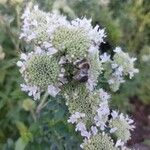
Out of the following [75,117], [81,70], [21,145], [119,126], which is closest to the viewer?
[81,70]

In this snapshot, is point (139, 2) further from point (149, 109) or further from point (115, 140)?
point (115, 140)

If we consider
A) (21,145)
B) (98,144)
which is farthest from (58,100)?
(21,145)

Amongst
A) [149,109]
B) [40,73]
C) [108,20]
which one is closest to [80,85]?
[40,73]

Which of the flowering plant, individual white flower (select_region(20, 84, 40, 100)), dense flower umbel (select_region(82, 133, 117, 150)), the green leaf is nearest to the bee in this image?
the flowering plant

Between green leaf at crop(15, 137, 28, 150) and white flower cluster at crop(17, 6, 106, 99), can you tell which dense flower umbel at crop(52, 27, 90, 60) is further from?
green leaf at crop(15, 137, 28, 150)

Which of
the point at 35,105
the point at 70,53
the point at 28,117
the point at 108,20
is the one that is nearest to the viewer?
the point at 70,53

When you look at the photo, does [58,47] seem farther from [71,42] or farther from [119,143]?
[119,143]

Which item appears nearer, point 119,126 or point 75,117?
point 75,117
